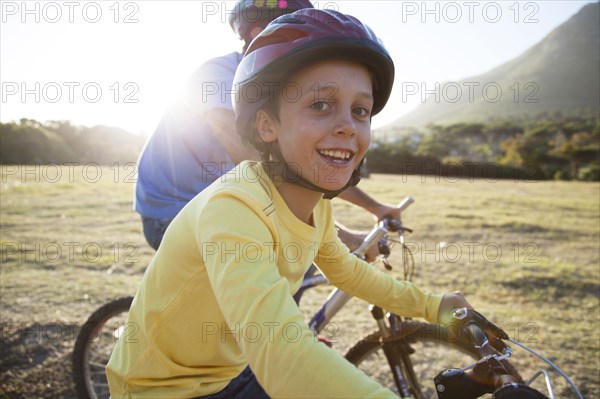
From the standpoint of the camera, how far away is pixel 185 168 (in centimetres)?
258

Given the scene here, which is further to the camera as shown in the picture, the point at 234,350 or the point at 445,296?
the point at 445,296

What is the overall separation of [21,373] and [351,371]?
345 cm

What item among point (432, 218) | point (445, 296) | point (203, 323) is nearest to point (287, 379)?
point (203, 323)

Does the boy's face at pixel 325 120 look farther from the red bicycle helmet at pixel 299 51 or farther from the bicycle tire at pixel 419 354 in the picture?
the bicycle tire at pixel 419 354

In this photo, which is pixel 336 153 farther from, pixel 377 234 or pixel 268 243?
pixel 377 234

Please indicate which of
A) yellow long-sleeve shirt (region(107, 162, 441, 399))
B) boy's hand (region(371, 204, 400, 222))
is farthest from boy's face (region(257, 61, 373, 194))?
boy's hand (region(371, 204, 400, 222))

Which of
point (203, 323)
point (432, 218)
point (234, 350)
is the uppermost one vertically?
point (203, 323)

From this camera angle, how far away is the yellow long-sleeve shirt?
1.09m

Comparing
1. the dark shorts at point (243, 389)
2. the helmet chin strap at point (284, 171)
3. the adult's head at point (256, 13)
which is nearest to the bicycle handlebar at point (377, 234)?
the helmet chin strap at point (284, 171)

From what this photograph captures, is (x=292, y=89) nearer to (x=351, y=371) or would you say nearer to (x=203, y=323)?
(x=203, y=323)

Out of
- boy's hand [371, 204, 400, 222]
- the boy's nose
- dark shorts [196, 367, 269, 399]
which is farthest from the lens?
boy's hand [371, 204, 400, 222]

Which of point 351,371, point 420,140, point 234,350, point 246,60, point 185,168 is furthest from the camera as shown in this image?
point 420,140

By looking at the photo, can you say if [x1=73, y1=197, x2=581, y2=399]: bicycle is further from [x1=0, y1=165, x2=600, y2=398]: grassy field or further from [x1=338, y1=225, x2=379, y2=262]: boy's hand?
[x1=0, y1=165, x2=600, y2=398]: grassy field

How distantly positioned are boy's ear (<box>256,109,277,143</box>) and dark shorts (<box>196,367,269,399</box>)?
1.02m
